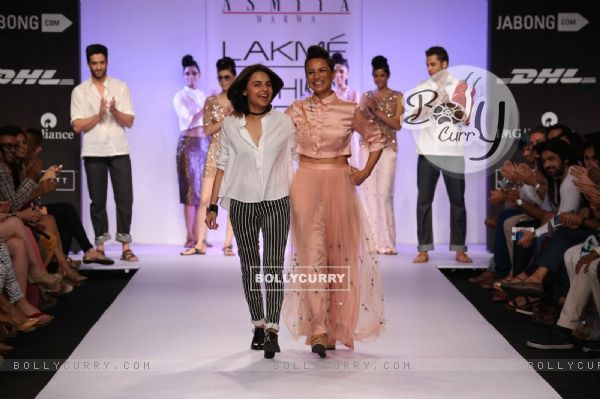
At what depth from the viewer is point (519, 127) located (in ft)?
26.8

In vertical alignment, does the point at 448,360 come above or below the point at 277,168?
below

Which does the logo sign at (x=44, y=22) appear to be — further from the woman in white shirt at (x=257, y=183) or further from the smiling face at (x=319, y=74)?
the smiling face at (x=319, y=74)

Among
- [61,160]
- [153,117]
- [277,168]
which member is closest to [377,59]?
[153,117]

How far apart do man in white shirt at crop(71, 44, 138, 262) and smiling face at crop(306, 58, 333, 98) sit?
133 inches

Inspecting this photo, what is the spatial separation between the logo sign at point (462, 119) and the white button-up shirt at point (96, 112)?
228cm

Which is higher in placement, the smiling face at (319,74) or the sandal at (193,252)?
the smiling face at (319,74)

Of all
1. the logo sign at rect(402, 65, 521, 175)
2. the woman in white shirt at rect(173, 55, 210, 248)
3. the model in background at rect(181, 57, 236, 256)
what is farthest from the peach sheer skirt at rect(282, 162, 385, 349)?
the woman in white shirt at rect(173, 55, 210, 248)

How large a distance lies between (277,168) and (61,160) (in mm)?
4179

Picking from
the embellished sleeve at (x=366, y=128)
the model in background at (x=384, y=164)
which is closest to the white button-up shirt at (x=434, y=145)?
the model in background at (x=384, y=164)

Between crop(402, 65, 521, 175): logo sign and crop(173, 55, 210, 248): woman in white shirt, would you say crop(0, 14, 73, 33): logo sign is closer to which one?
crop(173, 55, 210, 248): woman in white shirt

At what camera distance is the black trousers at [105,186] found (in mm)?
7699

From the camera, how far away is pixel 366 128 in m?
4.62

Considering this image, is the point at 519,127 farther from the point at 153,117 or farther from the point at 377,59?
the point at 153,117

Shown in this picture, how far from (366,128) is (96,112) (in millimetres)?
3570
